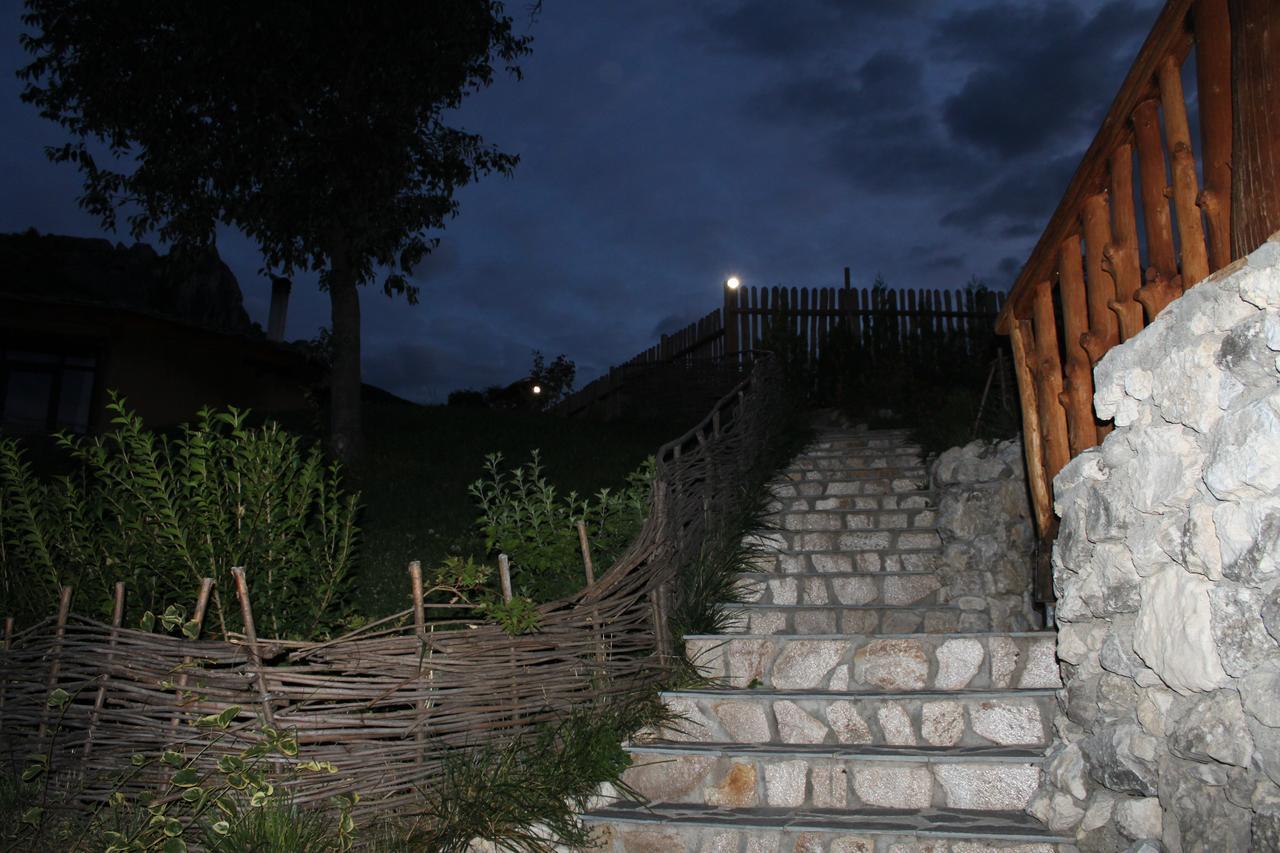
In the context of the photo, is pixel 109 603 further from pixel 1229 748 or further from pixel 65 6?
pixel 65 6

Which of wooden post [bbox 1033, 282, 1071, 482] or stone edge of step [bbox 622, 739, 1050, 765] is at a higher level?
wooden post [bbox 1033, 282, 1071, 482]

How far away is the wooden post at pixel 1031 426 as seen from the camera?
4145 millimetres

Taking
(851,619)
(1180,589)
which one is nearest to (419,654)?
(1180,589)

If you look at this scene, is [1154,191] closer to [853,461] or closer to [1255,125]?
[1255,125]

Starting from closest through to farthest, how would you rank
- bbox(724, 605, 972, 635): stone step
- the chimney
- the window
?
bbox(724, 605, 972, 635): stone step, the window, the chimney

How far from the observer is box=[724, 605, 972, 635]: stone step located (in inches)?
206

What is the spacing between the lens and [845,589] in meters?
5.66

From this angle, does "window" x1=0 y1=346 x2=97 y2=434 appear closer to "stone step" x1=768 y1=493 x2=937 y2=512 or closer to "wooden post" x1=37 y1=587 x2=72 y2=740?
"stone step" x1=768 y1=493 x2=937 y2=512

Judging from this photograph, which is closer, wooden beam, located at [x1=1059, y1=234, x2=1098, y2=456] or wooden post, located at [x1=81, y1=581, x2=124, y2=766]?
wooden post, located at [x1=81, y1=581, x2=124, y2=766]

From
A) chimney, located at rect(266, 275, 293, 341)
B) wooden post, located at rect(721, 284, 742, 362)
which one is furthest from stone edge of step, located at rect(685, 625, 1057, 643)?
chimney, located at rect(266, 275, 293, 341)

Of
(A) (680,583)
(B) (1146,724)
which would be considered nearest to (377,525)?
(A) (680,583)

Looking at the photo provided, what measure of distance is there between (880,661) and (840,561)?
5.26 ft

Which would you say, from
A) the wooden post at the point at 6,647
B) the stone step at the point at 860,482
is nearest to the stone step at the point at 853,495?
the stone step at the point at 860,482

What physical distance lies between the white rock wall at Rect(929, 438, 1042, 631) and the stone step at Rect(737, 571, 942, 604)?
0.14 m
